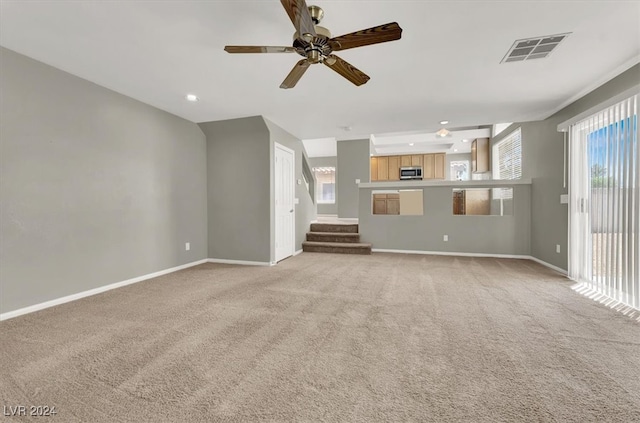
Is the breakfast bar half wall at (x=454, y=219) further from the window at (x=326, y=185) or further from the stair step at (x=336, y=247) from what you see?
the window at (x=326, y=185)

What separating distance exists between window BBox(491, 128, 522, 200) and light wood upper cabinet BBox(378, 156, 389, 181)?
327 cm

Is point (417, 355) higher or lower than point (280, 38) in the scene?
lower

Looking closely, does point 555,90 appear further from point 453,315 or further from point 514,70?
point 453,315

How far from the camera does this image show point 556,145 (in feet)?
14.3

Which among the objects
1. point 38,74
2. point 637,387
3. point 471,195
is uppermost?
point 38,74

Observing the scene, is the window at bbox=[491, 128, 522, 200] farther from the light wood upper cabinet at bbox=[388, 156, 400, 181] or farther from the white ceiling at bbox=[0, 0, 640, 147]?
the light wood upper cabinet at bbox=[388, 156, 400, 181]

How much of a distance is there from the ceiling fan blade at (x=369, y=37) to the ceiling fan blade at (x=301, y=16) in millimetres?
190

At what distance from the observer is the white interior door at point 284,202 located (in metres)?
5.15

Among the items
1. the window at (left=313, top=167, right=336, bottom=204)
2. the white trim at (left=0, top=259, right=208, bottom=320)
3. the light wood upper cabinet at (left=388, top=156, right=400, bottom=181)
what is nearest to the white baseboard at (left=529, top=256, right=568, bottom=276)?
the light wood upper cabinet at (left=388, top=156, right=400, bottom=181)

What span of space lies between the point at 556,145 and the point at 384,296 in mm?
3899

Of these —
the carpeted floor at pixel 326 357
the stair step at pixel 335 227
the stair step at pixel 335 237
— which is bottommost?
the carpeted floor at pixel 326 357

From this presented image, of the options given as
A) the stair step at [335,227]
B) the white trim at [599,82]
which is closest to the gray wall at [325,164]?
the stair step at [335,227]

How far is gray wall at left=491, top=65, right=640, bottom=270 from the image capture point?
13.6 ft

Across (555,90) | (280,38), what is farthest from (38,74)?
(555,90)
